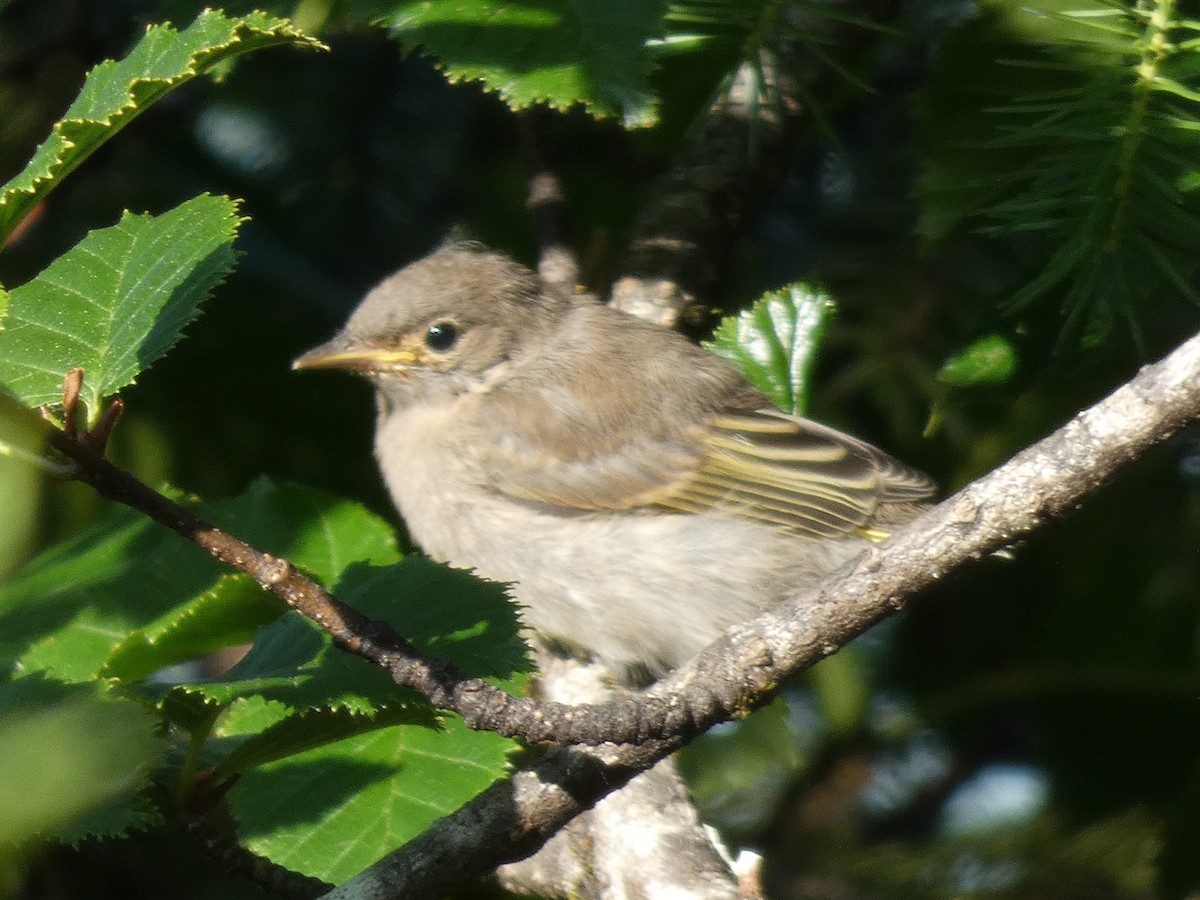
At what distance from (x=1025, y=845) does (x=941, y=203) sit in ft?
5.52

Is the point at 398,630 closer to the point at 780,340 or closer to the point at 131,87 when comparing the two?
the point at 131,87

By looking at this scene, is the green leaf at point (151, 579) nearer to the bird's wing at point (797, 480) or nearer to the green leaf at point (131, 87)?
the green leaf at point (131, 87)

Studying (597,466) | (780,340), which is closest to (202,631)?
(597,466)

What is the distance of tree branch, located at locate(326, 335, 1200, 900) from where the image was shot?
1505 millimetres

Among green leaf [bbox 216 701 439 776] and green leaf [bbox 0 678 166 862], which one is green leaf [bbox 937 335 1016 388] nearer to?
green leaf [bbox 216 701 439 776]

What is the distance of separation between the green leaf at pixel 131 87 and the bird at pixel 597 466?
1695mm

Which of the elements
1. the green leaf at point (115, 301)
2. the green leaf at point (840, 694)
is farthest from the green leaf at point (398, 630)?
the green leaf at point (840, 694)

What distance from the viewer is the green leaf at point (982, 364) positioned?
2.56 meters

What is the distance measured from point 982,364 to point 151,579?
164 cm

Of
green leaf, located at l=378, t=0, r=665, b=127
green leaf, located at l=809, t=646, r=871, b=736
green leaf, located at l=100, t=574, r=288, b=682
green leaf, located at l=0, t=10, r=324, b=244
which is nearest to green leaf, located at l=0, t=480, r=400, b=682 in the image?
green leaf, located at l=100, t=574, r=288, b=682

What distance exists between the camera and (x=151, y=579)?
2.47 m

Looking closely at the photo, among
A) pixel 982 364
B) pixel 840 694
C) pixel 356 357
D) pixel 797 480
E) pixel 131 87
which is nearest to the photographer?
pixel 131 87

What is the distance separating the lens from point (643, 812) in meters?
2.60

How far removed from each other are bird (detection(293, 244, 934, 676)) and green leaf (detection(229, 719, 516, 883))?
1000 millimetres
